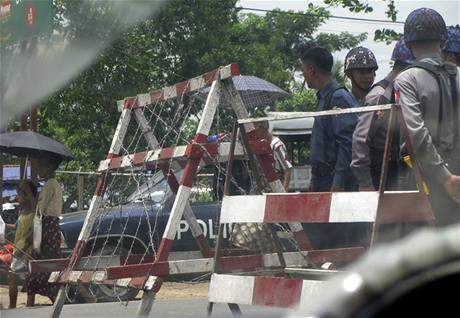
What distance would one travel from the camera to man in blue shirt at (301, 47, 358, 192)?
6027 mm

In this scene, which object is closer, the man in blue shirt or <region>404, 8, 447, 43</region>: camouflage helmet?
<region>404, 8, 447, 43</region>: camouflage helmet

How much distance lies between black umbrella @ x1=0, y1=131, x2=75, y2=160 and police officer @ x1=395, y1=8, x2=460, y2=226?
6.92 m

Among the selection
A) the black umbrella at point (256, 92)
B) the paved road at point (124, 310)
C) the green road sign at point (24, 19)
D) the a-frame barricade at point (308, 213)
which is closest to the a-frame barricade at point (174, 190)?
the a-frame barricade at point (308, 213)

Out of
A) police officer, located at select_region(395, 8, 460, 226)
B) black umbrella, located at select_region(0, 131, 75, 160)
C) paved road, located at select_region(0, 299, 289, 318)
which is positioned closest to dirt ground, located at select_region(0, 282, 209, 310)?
paved road, located at select_region(0, 299, 289, 318)

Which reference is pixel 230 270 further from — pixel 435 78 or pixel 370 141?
pixel 435 78

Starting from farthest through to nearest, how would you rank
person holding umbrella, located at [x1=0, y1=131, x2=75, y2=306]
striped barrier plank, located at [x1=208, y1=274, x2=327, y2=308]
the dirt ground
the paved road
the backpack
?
the dirt ground
person holding umbrella, located at [x1=0, y1=131, x2=75, y2=306]
the paved road
the backpack
striped barrier plank, located at [x1=208, y1=274, x2=327, y2=308]

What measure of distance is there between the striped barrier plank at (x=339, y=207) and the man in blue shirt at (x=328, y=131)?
4.01 feet

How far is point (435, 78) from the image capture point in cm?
455

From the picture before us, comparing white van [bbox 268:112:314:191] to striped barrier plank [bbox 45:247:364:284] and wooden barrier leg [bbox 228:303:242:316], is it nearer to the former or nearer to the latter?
striped barrier plank [bbox 45:247:364:284]

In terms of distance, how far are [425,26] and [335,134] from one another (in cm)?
162

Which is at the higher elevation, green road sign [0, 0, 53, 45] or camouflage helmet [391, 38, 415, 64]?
green road sign [0, 0, 53, 45]

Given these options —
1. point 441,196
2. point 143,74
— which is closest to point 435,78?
point 441,196

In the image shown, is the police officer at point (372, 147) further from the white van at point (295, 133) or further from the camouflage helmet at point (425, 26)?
the white van at point (295, 133)

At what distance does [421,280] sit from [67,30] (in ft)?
49.8
